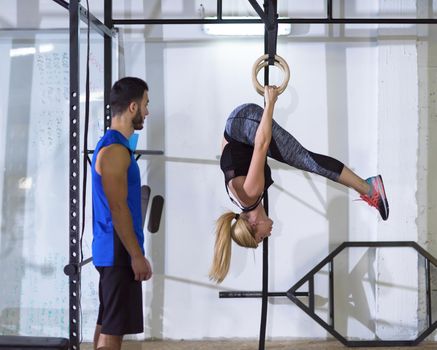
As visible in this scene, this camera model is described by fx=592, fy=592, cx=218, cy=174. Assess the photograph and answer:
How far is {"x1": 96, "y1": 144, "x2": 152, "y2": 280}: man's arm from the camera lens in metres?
2.69

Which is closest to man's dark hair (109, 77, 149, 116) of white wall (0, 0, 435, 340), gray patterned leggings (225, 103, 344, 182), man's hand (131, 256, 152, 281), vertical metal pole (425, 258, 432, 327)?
gray patterned leggings (225, 103, 344, 182)

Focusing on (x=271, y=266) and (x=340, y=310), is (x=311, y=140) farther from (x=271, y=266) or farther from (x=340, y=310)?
(x=340, y=310)

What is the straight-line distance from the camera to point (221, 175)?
423cm

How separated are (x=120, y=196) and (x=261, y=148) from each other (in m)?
0.68

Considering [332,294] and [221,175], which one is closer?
[332,294]

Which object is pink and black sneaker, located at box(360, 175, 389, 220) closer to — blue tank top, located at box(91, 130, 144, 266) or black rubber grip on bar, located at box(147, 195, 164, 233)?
blue tank top, located at box(91, 130, 144, 266)

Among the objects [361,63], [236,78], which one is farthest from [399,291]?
[236,78]

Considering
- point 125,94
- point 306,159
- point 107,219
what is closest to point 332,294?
point 306,159

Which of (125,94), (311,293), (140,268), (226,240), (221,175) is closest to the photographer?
(140,268)

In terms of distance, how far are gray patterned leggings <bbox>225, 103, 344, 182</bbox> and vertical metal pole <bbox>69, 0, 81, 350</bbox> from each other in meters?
0.76

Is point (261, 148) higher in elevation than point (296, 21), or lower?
lower

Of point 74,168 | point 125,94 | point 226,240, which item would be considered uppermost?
point 125,94

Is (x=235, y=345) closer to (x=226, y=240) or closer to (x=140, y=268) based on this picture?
(x=226, y=240)

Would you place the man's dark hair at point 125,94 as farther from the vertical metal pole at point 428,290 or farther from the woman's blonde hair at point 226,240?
the vertical metal pole at point 428,290
